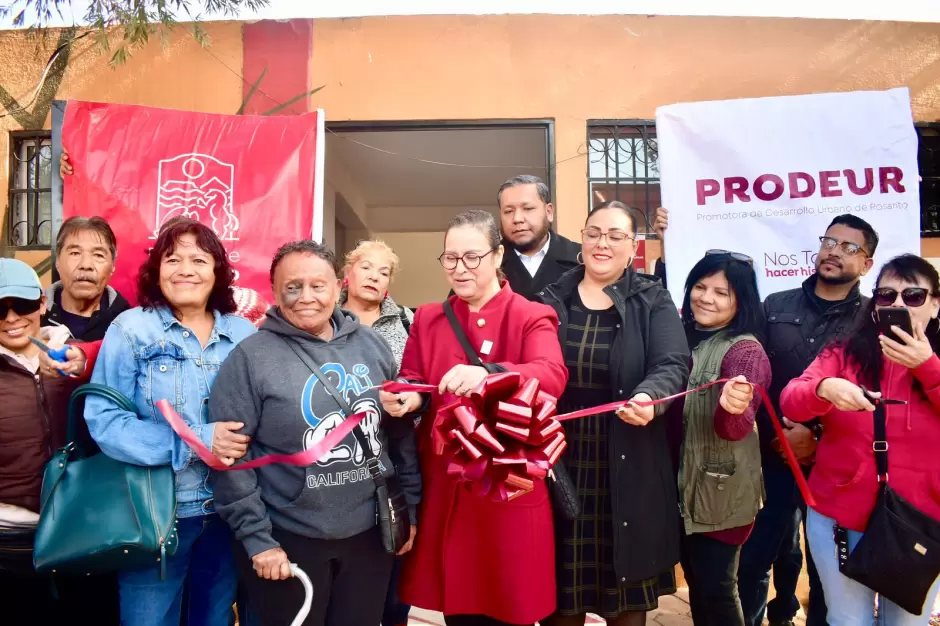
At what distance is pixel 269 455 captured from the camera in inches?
81.2

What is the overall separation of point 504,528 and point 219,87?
4802mm

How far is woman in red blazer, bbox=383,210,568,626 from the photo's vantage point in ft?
6.86

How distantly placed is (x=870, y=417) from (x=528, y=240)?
177 centimetres

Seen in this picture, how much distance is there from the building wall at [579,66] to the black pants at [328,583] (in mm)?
3744

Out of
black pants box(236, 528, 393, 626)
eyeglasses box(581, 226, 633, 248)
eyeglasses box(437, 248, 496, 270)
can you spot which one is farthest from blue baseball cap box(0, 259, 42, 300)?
eyeglasses box(581, 226, 633, 248)

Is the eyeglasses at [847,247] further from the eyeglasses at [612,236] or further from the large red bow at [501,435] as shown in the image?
the large red bow at [501,435]

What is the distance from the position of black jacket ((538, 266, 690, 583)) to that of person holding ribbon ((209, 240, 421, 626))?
72cm

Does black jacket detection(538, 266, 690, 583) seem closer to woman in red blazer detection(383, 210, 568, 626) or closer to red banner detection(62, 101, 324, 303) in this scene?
woman in red blazer detection(383, 210, 568, 626)

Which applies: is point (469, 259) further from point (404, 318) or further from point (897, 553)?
point (897, 553)

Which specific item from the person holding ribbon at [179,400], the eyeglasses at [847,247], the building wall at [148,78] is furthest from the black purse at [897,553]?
the building wall at [148,78]

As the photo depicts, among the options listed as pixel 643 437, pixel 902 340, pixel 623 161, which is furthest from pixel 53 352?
Answer: pixel 623 161

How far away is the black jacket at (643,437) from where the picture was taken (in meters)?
2.23

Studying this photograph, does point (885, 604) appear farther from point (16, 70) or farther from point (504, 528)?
point (16, 70)

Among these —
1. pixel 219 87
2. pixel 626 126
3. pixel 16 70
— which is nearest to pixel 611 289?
pixel 626 126
